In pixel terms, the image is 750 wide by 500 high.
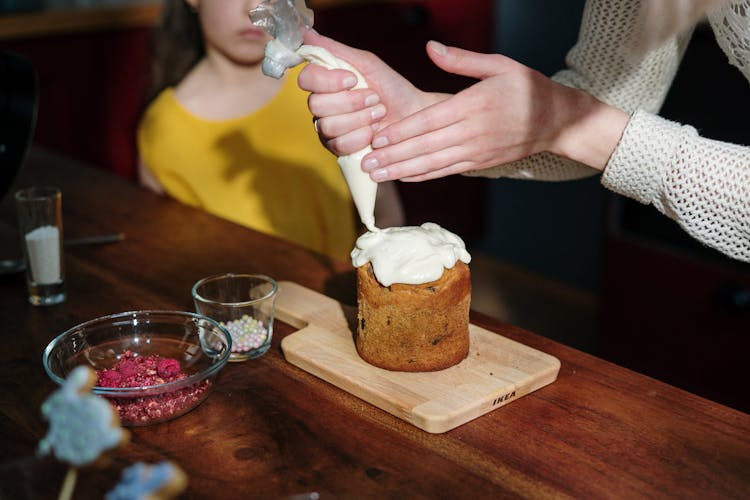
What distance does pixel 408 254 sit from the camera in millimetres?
1176

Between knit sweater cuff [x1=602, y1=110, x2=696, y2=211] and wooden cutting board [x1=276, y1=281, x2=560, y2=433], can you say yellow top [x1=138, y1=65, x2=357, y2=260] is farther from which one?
knit sweater cuff [x1=602, y1=110, x2=696, y2=211]

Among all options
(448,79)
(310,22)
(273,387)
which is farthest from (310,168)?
(448,79)

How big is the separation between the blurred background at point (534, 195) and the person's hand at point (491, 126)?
125cm

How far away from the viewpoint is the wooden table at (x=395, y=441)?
3.05 feet

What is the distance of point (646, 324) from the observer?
2.69 metres

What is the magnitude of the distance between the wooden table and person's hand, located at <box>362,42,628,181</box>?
0.87 feet

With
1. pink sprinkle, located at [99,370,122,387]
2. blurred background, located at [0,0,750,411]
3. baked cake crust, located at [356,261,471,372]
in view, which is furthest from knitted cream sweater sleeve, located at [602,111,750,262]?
blurred background, located at [0,0,750,411]

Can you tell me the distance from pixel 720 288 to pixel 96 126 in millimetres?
2116

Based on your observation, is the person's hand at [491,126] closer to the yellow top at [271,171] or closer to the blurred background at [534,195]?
the yellow top at [271,171]

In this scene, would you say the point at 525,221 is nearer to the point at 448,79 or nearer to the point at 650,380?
the point at 448,79

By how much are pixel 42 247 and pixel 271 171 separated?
2.63 feet

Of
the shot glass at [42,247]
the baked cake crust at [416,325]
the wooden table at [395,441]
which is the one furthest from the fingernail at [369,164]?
the shot glass at [42,247]

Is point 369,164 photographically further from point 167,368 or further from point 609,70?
point 609,70

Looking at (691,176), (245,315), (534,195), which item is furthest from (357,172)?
(534,195)
